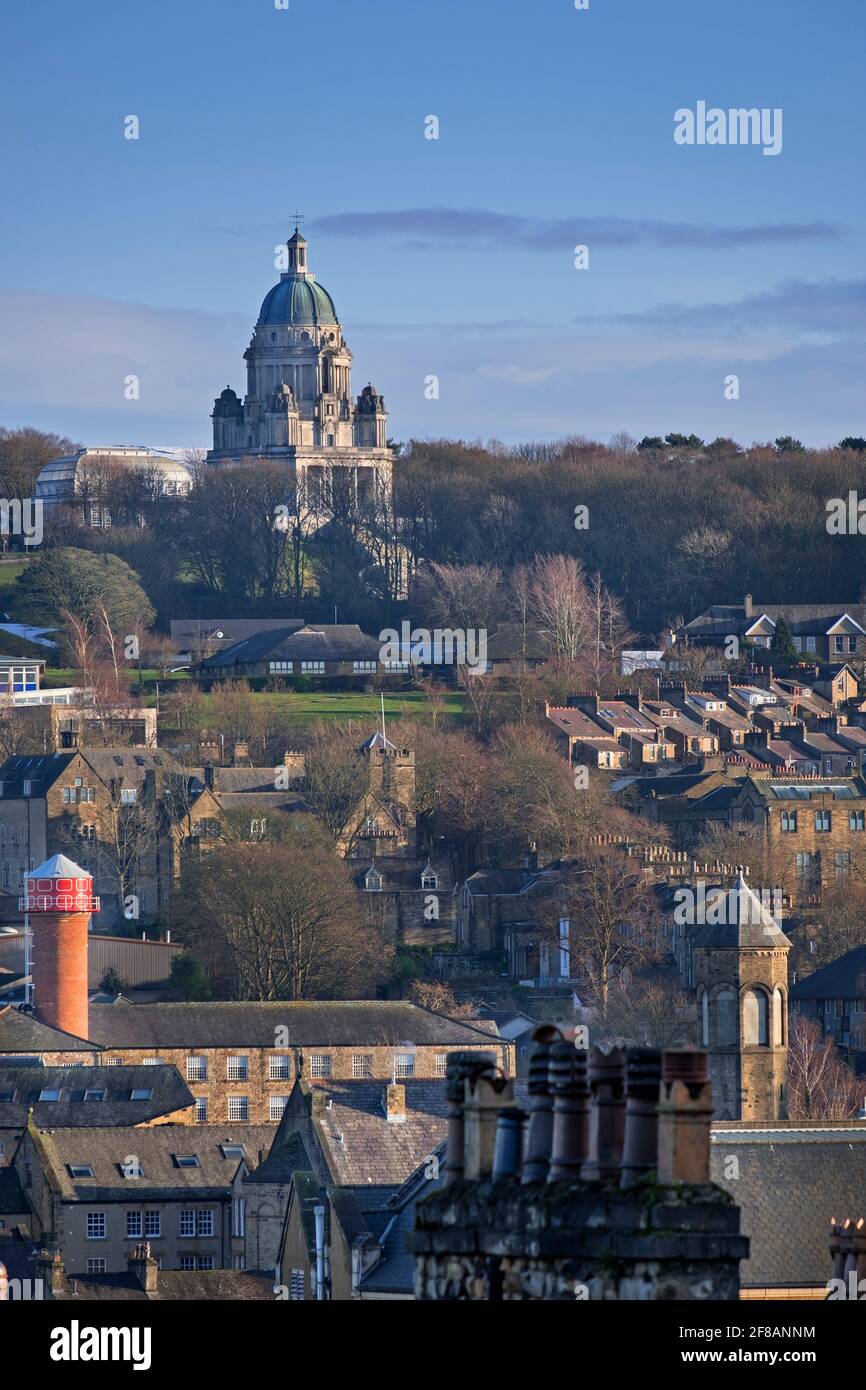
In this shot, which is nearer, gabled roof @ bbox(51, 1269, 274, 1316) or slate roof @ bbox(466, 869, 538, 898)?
gabled roof @ bbox(51, 1269, 274, 1316)

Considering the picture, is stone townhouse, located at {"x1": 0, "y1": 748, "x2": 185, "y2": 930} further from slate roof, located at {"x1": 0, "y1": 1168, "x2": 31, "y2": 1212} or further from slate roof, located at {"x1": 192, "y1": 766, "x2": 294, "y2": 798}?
slate roof, located at {"x1": 0, "y1": 1168, "x2": 31, "y2": 1212}

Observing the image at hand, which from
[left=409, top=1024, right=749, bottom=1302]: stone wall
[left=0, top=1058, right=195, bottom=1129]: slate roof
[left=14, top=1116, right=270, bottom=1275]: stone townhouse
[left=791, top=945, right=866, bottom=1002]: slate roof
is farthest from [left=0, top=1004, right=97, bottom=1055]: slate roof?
[left=409, top=1024, right=749, bottom=1302]: stone wall

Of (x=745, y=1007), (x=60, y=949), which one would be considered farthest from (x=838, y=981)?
(x=745, y=1007)

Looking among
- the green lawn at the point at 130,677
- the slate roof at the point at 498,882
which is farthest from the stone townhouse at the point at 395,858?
the green lawn at the point at 130,677

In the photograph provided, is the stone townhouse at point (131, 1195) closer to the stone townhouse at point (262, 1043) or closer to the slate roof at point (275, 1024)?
the stone townhouse at point (262, 1043)

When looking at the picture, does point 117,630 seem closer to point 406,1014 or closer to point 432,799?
point 432,799

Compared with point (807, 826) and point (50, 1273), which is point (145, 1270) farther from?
point (807, 826)
